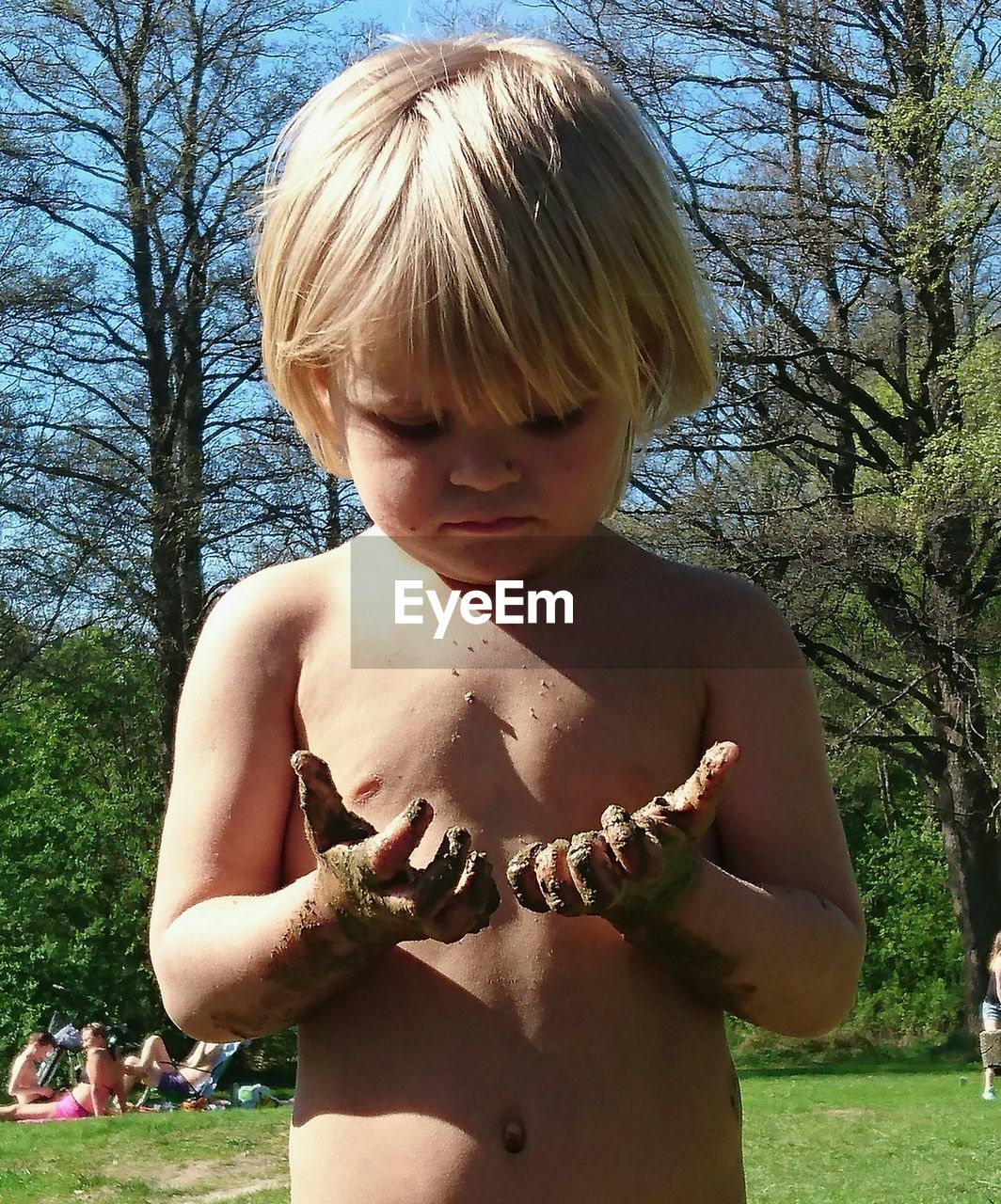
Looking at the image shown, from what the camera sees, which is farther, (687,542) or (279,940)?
(687,542)

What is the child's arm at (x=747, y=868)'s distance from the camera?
1.08m

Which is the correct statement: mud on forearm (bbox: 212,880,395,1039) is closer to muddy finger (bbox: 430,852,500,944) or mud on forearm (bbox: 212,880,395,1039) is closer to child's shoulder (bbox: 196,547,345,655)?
muddy finger (bbox: 430,852,500,944)

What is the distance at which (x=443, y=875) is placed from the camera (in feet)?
3.46

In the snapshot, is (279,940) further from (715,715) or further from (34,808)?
(34,808)

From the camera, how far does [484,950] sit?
1.25 m

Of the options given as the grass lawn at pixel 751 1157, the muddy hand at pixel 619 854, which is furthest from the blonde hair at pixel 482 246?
the grass lawn at pixel 751 1157

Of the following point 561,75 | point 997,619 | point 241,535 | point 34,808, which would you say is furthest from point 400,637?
point 34,808

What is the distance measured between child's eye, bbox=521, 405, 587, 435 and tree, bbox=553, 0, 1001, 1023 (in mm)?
15511

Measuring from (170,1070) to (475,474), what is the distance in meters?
15.8

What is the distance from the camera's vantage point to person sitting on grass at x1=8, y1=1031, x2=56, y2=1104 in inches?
559

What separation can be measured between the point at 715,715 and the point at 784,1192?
823 cm

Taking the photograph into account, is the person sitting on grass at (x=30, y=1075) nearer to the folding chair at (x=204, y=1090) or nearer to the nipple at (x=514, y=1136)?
the folding chair at (x=204, y=1090)

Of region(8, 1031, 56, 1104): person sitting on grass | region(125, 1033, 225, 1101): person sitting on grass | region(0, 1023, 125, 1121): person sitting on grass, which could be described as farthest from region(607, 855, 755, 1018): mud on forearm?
region(125, 1033, 225, 1101): person sitting on grass

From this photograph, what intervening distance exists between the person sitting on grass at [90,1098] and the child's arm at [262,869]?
13.0m
